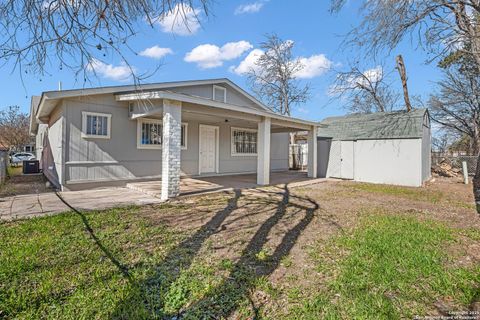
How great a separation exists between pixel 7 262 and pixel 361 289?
4098 millimetres

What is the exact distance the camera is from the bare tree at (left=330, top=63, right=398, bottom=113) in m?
16.3

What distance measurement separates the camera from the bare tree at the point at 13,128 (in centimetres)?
2775

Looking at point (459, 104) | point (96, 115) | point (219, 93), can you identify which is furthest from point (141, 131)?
point (459, 104)

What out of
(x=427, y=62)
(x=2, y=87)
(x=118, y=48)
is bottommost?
(x=2, y=87)

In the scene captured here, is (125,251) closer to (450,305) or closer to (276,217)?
(276,217)

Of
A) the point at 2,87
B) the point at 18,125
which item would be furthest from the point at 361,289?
the point at 18,125

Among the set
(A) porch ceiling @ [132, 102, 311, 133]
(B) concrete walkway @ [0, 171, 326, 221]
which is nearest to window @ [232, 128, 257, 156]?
(A) porch ceiling @ [132, 102, 311, 133]

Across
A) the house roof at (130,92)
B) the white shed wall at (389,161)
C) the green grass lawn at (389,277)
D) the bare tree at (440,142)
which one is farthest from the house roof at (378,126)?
the bare tree at (440,142)

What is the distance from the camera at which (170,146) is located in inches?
264

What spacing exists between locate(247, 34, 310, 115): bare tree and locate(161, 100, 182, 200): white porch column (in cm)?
1861

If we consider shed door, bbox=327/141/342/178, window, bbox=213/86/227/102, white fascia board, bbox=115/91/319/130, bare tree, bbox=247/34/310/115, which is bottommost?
shed door, bbox=327/141/342/178

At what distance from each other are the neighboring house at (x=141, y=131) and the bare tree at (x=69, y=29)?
2.99 m

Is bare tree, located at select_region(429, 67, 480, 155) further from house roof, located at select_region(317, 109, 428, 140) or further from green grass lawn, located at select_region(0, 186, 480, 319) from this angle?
green grass lawn, located at select_region(0, 186, 480, 319)

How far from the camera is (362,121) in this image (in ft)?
42.2
